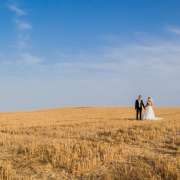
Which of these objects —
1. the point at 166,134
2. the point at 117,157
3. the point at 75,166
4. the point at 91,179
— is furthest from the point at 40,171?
the point at 166,134

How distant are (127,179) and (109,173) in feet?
2.68

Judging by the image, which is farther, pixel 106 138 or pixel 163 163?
pixel 106 138

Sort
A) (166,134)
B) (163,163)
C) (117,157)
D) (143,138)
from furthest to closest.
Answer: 1. (166,134)
2. (143,138)
3. (117,157)
4. (163,163)

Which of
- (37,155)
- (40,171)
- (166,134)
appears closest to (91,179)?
(40,171)

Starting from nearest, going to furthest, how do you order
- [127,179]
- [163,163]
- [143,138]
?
[127,179], [163,163], [143,138]

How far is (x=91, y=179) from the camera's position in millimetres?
11031

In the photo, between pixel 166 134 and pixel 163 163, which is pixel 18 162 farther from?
pixel 166 134

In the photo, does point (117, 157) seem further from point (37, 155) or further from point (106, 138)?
point (106, 138)

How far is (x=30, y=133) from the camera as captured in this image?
23.0m

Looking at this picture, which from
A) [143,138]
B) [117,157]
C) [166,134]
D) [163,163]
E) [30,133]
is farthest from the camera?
[30,133]

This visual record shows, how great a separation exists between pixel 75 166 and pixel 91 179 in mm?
1006

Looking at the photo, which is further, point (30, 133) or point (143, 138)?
point (30, 133)

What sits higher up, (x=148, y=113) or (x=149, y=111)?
(x=149, y=111)

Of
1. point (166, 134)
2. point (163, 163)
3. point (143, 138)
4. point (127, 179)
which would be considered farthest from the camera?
point (166, 134)
